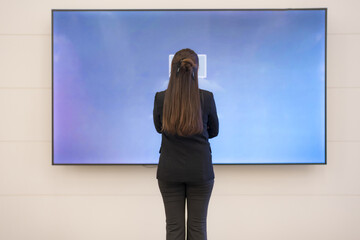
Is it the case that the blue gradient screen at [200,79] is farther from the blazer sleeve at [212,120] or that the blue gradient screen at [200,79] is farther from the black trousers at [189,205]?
the black trousers at [189,205]

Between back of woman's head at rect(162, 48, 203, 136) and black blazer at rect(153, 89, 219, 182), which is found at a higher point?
back of woman's head at rect(162, 48, 203, 136)

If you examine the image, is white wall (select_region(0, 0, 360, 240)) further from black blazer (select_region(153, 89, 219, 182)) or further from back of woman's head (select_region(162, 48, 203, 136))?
back of woman's head (select_region(162, 48, 203, 136))

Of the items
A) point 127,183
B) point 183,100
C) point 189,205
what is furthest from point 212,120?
point 127,183

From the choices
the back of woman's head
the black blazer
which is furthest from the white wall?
the back of woman's head

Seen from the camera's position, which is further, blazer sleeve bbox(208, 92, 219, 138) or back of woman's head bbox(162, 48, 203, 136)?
blazer sleeve bbox(208, 92, 219, 138)

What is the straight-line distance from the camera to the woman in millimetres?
1869

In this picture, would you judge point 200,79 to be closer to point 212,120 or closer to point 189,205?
point 212,120

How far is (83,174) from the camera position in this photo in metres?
3.00

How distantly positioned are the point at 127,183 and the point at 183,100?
4.51ft

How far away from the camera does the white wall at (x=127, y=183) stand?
117 inches

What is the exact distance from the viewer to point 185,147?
6.21 feet

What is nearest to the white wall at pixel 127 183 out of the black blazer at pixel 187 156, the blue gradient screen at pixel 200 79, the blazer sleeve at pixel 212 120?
the blue gradient screen at pixel 200 79

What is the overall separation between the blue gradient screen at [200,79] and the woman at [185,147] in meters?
0.95

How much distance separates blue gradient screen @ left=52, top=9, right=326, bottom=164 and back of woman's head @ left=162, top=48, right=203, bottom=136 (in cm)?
97
